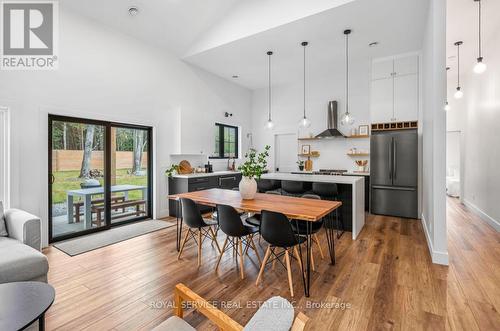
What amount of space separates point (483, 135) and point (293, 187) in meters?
4.04

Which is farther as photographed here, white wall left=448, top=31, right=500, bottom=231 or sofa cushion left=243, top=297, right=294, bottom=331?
white wall left=448, top=31, right=500, bottom=231

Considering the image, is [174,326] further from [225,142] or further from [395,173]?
[225,142]

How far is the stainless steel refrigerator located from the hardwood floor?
4.58ft

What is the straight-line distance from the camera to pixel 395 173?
5.05 m

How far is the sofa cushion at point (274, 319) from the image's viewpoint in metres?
0.83

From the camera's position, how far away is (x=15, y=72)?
3.25m

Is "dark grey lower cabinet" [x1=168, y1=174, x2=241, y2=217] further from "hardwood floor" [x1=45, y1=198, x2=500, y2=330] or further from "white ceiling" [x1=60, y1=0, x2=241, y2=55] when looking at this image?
"white ceiling" [x1=60, y1=0, x2=241, y2=55]

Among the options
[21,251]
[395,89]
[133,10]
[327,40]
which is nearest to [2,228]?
[21,251]

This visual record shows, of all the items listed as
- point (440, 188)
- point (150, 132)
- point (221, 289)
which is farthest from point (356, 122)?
point (221, 289)

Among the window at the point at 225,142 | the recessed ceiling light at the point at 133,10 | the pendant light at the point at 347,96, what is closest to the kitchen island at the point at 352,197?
the pendant light at the point at 347,96

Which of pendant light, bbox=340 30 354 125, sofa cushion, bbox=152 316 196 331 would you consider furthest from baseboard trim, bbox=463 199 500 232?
sofa cushion, bbox=152 316 196 331

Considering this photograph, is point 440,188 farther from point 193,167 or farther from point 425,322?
point 193,167

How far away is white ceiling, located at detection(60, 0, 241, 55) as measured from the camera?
3906mm

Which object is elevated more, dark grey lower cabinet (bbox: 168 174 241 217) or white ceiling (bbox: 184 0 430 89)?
white ceiling (bbox: 184 0 430 89)
